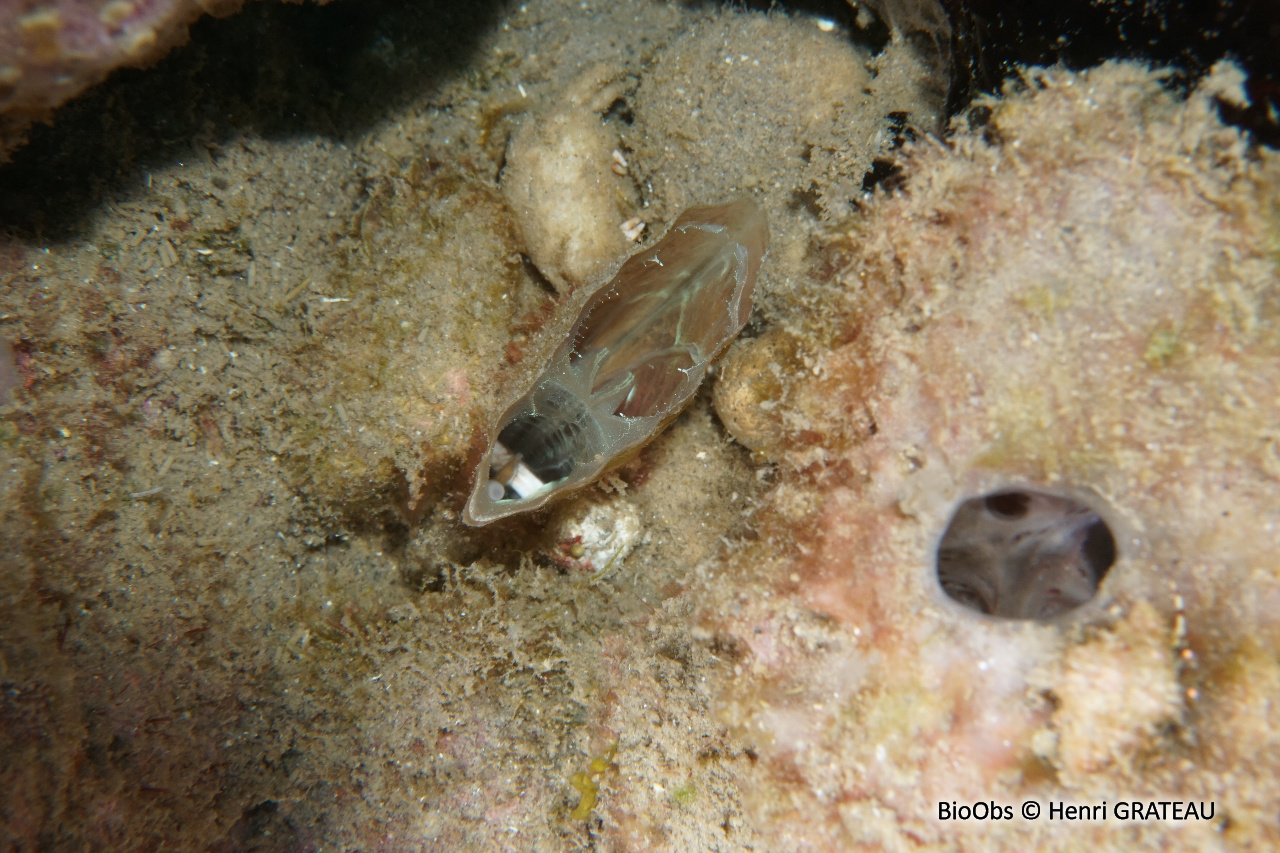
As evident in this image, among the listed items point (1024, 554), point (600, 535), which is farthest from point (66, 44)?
point (1024, 554)

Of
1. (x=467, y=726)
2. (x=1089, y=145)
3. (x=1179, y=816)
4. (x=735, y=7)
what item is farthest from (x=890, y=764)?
(x=735, y=7)

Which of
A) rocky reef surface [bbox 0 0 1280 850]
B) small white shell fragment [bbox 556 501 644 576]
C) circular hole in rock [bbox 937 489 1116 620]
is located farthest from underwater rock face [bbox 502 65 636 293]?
circular hole in rock [bbox 937 489 1116 620]

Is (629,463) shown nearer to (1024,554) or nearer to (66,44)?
(1024,554)

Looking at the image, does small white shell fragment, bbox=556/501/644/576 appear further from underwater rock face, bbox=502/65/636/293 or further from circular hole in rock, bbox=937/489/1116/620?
circular hole in rock, bbox=937/489/1116/620

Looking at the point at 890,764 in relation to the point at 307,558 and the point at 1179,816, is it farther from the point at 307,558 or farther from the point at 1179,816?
the point at 307,558

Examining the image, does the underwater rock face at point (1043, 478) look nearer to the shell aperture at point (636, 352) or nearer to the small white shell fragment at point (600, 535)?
the shell aperture at point (636, 352)

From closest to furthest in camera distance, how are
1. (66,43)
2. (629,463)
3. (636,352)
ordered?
1. (66,43)
2. (636,352)
3. (629,463)

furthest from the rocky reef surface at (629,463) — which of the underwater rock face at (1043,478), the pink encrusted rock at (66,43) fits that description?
the pink encrusted rock at (66,43)

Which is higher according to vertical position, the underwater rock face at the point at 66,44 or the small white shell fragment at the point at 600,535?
the underwater rock face at the point at 66,44
